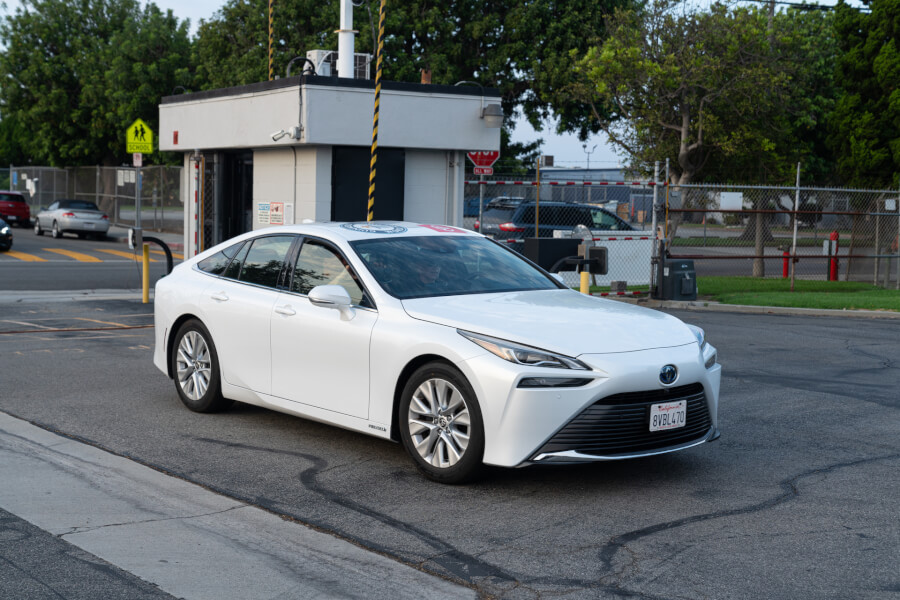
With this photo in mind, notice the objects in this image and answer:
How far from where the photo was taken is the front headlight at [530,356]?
5770 mm

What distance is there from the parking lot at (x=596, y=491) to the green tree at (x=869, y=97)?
20.2 m

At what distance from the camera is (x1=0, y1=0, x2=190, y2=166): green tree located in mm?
48500

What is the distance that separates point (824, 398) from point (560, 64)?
32.2 meters

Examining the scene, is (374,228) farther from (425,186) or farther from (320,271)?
(425,186)

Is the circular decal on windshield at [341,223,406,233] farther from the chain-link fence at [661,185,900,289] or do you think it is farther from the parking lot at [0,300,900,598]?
the chain-link fence at [661,185,900,289]

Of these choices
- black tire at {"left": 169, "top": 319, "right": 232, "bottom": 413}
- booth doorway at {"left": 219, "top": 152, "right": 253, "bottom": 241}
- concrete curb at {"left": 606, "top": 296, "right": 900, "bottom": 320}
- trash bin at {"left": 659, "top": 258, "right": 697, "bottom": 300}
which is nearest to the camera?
black tire at {"left": 169, "top": 319, "right": 232, "bottom": 413}

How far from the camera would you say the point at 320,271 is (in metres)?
7.30

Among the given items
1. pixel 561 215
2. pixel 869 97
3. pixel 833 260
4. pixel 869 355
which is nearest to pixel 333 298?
pixel 869 355

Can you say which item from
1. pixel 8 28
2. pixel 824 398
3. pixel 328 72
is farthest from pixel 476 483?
pixel 8 28

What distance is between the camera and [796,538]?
515 centimetres

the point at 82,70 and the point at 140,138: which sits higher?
the point at 82,70

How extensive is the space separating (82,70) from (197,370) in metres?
46.1

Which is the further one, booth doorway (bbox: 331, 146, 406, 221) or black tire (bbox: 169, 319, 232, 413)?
booth doorway (bbox: 331, 146, 406, 221)

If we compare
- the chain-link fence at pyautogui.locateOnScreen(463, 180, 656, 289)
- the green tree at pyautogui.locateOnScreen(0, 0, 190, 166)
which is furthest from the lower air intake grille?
the green tree at pyautogui.locateOnScreen(0, 0, 190, 166)
